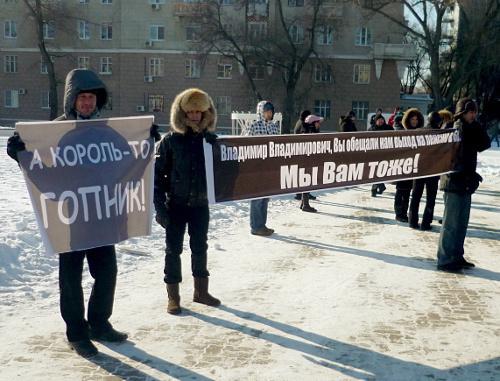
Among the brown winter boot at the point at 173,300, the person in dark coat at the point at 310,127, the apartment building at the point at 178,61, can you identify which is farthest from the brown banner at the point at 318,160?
the apartment building at the point at 178,61

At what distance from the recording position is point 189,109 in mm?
5449

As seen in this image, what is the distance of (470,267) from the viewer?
746 cm

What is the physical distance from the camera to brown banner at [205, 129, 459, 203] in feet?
19.7

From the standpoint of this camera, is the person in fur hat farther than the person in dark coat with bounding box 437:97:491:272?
No

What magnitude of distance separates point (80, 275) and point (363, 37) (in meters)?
48.0

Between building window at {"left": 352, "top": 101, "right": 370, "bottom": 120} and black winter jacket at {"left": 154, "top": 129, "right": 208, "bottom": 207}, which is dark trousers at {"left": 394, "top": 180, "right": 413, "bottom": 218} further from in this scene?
building window at {"left": 352, "top": 101, "right": 370, "bottom": 120}

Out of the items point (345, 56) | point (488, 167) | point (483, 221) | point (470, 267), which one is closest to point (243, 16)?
point (345, 56)

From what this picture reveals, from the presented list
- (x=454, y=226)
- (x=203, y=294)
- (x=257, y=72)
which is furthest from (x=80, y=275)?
(x=257, y=72)

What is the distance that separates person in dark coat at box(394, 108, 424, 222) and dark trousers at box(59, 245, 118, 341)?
23.0 feet

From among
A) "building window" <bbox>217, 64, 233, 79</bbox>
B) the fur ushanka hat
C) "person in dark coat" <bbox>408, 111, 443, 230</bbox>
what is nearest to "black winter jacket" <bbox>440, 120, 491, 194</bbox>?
"person in dark coat" <bbox>408, 111, 443, 230</bbox>

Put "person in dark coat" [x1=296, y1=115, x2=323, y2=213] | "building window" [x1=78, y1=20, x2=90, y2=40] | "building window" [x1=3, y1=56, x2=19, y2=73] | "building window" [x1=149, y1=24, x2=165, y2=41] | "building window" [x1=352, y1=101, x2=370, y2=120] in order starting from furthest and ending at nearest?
1. "building window" [x1=3, y1=56, x2=19, y2=73]
2. "building window" [x1=78, y1=20, x2=90, y2=40]
3. "building window" [x1=149, y1=24, x2=165, y2=41]
4. "building window" [x1=352, y1=101, x2=370, y2=120]
5. "person in dark coat" [x1=296, y1=115, x2=323, y2=213]

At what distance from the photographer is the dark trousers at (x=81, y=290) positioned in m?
4.64

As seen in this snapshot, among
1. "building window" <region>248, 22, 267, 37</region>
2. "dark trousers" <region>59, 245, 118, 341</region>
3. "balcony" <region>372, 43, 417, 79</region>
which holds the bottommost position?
"dark trousers" <region>59, 245, 118, 341</region>

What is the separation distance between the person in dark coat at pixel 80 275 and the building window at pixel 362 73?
4671cm
